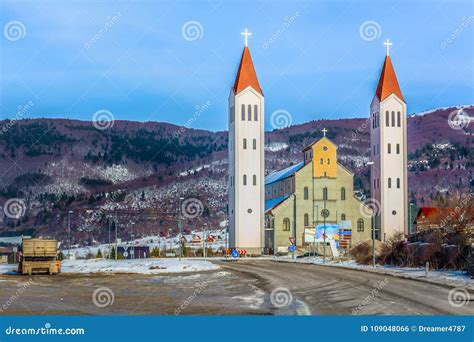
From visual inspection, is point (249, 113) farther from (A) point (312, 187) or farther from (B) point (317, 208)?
(B) point (317, 208)

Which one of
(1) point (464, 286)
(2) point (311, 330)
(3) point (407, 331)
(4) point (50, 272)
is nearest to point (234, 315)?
(2) point (311, 330)

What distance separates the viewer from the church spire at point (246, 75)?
104m

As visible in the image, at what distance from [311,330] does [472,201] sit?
1397 inches

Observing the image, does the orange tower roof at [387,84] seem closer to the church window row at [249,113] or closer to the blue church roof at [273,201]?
the church window row at [249,113]

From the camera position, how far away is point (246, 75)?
105 m

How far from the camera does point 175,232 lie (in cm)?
19162

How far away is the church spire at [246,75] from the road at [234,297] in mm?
64231

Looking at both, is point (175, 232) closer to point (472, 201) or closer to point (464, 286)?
point (472, 201)

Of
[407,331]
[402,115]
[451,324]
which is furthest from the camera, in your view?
[402,115]

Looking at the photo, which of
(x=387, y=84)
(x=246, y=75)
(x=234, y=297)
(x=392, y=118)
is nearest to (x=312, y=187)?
(x=392, y=118)

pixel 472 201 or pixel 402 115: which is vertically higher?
pixel 402 115

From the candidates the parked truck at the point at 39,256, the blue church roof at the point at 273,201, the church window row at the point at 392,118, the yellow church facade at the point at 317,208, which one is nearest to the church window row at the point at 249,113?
the yellow church facade at the point at 317,208

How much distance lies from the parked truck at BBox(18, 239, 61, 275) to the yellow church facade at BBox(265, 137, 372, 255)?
5319 cm

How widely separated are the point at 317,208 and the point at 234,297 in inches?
3131
